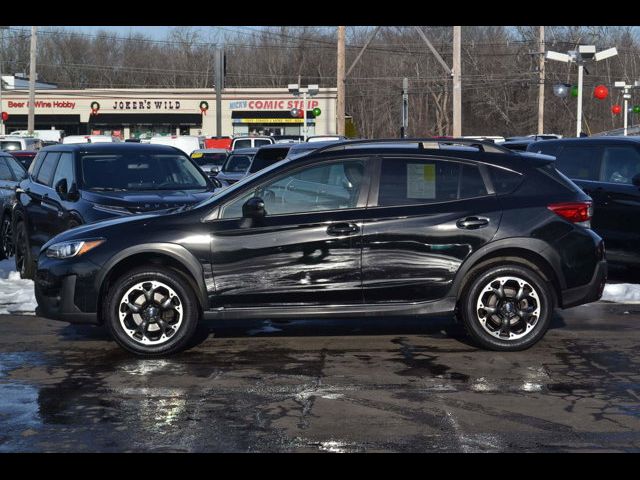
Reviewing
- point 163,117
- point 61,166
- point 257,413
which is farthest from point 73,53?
point 257,413

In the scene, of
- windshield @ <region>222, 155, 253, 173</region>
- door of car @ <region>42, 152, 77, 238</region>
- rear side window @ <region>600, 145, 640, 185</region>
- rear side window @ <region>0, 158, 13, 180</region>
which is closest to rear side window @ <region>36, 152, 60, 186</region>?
door of car @ <region>42, 152, 77, 238</region>

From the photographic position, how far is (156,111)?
69.4m

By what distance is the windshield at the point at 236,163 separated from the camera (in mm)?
24047

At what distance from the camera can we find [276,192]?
8.39 metres

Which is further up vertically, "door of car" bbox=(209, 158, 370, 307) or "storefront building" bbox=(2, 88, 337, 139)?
"storefront building" bbox=(2, 88, 337, 139)

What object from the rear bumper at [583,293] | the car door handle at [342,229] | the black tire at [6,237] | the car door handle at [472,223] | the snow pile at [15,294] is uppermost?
the car door handle at [472,223]

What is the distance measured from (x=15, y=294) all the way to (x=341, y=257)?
198 inches

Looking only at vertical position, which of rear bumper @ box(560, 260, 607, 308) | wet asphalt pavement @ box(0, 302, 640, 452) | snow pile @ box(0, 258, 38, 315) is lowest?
wet asphalt pavement @ box(0, 302, 640, 452)

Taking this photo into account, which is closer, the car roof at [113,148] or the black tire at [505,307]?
the black tire at [505,307]

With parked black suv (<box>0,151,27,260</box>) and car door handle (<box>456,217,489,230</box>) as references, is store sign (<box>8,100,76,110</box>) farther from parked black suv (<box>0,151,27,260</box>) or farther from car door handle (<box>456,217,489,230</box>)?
car door handle (<box>456,217,489,230</box>)

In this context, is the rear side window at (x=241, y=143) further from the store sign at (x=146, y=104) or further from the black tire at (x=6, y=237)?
the store sign at (x=146, y=104)

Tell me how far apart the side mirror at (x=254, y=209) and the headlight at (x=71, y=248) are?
1225 millimetres

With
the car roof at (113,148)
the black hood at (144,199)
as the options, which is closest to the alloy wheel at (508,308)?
the black hood at (144,199)

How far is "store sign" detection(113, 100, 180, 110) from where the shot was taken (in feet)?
227
